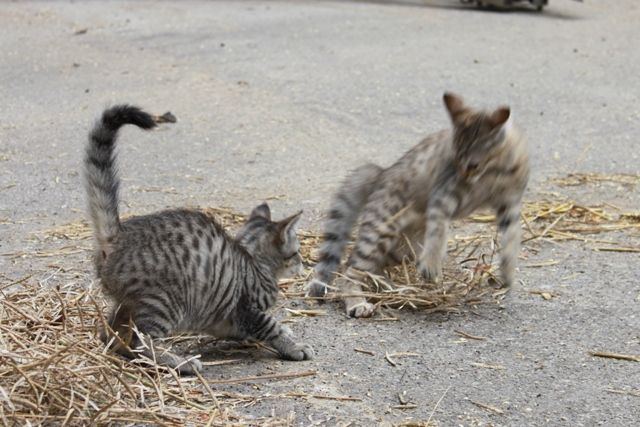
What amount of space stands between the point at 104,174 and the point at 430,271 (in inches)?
80.1

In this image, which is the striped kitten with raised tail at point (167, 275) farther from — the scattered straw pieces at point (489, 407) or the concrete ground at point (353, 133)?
the scattered straw pieces at point (489, 407)

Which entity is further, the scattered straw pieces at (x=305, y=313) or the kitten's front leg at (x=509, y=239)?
the kitten's front leg at (x=509, y=239)

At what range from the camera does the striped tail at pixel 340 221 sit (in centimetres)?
646

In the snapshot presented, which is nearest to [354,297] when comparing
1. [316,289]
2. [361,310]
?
[361,310]

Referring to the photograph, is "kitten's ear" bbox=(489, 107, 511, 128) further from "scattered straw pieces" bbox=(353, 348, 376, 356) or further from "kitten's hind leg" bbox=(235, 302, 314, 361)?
"kitten's hind leg" bbox=(235, 302, 314, 361)

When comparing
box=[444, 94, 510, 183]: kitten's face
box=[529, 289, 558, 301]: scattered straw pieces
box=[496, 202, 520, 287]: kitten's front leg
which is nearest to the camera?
box=[444, 94, 510, 183]: kitten's face

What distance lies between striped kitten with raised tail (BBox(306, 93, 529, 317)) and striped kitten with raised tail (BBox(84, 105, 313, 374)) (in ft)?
2.68

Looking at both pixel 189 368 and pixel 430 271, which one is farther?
pixel 430 271

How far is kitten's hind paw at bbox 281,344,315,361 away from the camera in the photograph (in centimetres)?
534

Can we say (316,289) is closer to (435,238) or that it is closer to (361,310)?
(361,310)

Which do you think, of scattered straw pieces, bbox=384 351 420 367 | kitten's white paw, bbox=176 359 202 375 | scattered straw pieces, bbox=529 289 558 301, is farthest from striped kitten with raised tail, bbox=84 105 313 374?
scattered straw pieces, bbox=529 289 558 301

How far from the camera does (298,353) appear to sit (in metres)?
5.34

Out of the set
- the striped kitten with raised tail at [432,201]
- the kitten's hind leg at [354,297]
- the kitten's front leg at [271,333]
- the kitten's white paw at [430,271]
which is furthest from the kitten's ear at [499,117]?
the kitten's front leg at [271,333]

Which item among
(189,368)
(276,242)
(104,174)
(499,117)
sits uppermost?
(499,117)
